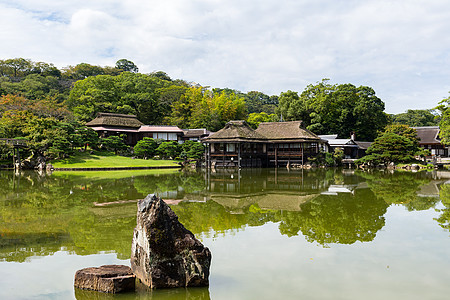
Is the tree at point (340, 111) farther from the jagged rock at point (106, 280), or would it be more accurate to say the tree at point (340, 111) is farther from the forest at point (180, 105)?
the jagged rock at point (106, 280)

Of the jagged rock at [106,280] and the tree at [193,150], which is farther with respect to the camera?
the tree at [193,150]

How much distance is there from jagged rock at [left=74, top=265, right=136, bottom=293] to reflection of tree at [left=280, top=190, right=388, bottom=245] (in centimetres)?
465

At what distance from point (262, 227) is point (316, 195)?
688 centimetres

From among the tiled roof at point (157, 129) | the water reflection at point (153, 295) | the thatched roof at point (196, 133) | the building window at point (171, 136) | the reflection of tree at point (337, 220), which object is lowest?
the reflection of tree at point (337, 220)

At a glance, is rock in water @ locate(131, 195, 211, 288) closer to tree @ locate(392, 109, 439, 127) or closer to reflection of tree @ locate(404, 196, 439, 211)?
reflection of tree @ locate(404, 196, 439, 211)

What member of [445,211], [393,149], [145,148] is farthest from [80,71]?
[445,211]

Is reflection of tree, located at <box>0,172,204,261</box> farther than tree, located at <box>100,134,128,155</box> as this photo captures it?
No

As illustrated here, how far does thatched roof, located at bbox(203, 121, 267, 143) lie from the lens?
36.4 meters

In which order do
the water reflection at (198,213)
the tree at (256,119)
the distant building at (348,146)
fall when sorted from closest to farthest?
the water reflection at (198,213), the distant building at (348,146), the tree at (256,119)

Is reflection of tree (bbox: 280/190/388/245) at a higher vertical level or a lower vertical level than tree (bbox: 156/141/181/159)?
lower

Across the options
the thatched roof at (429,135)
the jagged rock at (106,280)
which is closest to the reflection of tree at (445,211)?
the jagged rock at (106,280)

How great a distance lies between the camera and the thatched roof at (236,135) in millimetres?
36406

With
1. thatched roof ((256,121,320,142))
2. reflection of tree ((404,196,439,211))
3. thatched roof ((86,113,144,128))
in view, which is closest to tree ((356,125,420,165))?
thatched roof ((256,121,320,142))

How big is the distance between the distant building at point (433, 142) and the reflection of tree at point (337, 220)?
39.4 m
